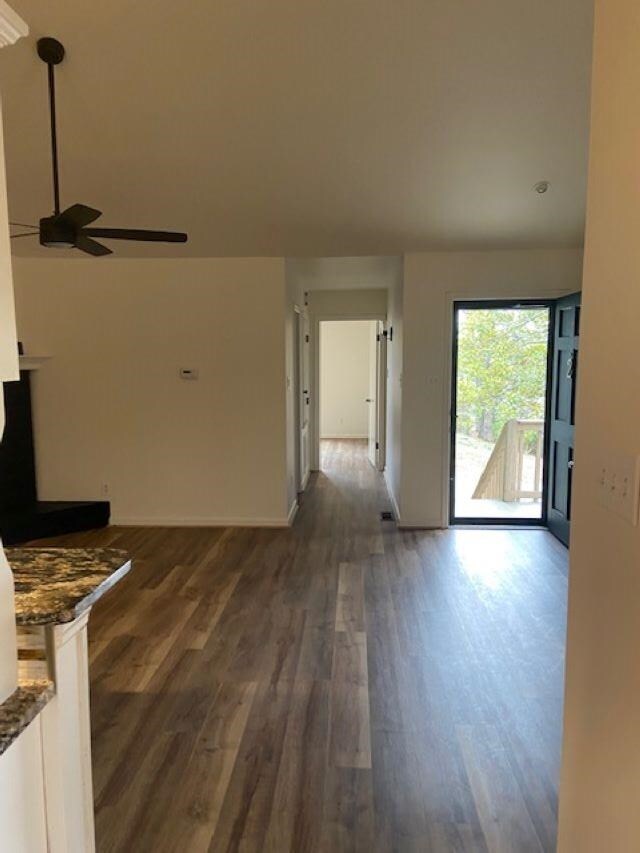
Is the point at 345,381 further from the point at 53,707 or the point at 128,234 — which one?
the point at 53,707

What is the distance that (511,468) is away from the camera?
524 centimetres

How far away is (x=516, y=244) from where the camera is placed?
441 centimetres

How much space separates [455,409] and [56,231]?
335 cm

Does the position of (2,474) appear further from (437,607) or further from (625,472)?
(625,472)

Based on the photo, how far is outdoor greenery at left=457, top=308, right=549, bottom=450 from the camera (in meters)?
4.71

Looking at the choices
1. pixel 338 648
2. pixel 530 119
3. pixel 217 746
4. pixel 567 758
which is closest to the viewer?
pixel 567 758

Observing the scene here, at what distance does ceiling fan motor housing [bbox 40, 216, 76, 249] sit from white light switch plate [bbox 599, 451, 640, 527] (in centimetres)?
252

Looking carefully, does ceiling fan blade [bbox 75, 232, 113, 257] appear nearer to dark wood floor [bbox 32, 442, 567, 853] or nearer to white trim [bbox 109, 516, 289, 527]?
dark wood floor [bbox 32, 442, 567, 853]

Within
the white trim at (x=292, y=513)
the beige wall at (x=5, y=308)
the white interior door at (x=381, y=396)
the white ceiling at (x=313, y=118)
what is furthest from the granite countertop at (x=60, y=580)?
the white interior door at (x=381, y=396)

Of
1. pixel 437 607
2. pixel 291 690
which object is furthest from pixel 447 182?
pixel 291 690

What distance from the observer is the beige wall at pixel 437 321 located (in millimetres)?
4523

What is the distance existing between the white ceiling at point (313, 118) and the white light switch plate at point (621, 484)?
7.73ft

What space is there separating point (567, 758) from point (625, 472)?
82cm

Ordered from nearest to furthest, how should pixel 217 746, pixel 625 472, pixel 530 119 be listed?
1. pixel 625 472
2. pixel 217 746
3. pixel 530 119
